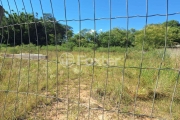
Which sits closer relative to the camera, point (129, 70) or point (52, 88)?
point (52, 88)

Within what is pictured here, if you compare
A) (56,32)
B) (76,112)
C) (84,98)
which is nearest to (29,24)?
(56,32)

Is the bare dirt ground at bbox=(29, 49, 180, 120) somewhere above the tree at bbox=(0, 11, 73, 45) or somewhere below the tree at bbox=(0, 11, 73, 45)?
below

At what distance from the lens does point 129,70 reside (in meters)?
3.05

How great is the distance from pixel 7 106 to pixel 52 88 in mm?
836

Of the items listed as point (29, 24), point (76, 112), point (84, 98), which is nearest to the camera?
point (76, 112)

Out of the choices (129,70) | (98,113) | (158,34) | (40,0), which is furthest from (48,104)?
(158,34)

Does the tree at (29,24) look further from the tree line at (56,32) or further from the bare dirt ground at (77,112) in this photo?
the bare dirt ground at (77,112)

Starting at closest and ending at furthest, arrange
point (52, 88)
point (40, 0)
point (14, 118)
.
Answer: point (40, 0), point (14, 118), point (52, 88)

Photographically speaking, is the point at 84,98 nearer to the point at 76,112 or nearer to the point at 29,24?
the point at 76,112

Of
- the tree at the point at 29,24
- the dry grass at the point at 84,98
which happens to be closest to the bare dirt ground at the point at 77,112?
the dry grass at the point at 84,98

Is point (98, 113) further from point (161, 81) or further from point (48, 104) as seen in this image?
point (161, 81)

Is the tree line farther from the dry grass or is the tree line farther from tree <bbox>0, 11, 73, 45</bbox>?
the dry grass

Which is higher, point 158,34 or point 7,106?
point 158,34

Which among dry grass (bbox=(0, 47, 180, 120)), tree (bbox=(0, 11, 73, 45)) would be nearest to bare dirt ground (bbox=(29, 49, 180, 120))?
dry grass (bbox=(0, 47, 180, 120))
